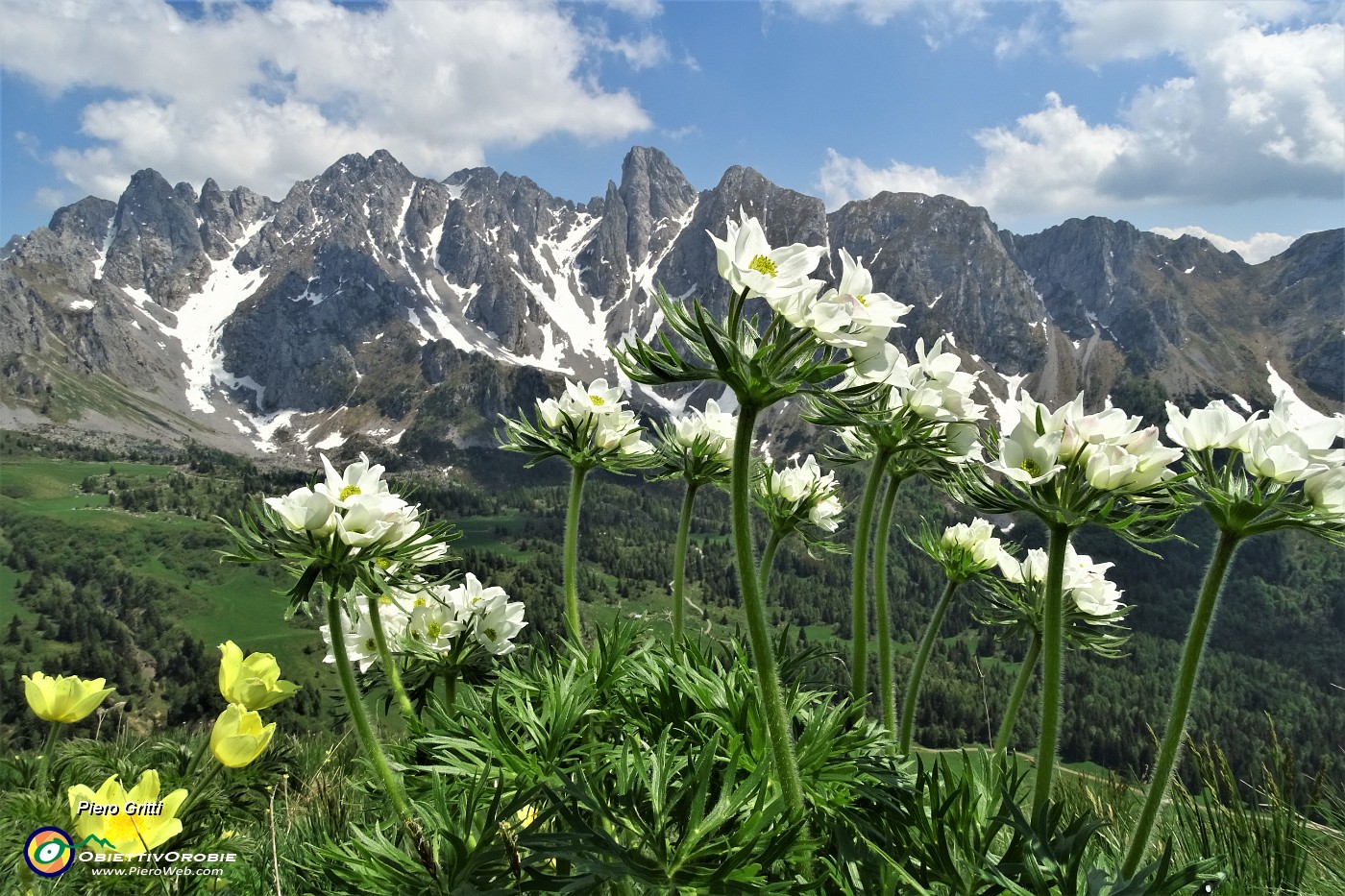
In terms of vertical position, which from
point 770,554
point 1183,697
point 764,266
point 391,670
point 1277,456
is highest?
point 764,266

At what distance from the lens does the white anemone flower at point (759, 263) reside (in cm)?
247

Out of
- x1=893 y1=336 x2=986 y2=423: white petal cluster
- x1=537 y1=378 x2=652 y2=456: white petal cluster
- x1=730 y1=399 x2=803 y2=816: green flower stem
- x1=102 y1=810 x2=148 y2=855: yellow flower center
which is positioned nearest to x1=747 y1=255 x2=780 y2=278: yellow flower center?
x1=730 y1=399 x2=803 y2=816: green flower stem

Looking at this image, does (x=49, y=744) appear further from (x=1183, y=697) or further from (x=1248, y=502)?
(x=1248, y=502)

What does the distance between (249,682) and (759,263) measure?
3383 millimetres

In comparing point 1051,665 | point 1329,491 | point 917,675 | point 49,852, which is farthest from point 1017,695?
point 49,852

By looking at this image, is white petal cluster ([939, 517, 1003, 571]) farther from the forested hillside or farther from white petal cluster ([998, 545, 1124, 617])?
the forested hillside

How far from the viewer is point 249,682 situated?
3.93 m

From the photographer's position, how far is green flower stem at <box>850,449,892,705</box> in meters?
3.60

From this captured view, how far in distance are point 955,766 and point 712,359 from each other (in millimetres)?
2052

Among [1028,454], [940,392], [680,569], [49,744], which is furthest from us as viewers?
[680,569]

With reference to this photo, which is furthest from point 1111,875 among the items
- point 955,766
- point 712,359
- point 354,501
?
point 354,501

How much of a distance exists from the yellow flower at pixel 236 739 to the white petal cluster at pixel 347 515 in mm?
1078

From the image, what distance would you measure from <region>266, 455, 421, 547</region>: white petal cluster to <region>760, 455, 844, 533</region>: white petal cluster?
7.64ft

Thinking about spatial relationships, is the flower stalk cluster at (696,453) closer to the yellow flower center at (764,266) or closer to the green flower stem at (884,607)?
the green flower stem at (884,607)
